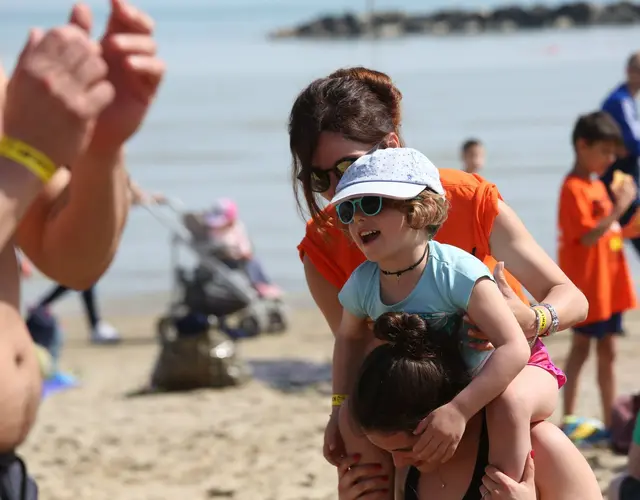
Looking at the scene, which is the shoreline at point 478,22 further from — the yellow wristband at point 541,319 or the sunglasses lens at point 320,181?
the yellow wristband at point 541,319

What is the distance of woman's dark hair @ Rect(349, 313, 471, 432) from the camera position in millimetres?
2783

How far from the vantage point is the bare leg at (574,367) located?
21.2ft

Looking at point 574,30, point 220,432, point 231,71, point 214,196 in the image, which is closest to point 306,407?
point 220,432

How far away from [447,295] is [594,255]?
12.2ft

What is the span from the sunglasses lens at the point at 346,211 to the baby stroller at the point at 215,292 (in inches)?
259

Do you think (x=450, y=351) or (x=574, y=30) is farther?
(x=574, y=30)

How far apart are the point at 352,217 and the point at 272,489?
3.24 metres

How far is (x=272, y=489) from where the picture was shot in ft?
19.1

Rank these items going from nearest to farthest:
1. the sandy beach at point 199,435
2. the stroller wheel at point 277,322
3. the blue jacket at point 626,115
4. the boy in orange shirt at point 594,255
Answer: the sandy beach at point 199,435 → the boy in orange shirt at point 594,255 → the blue jacket at point 626,115 → the stroller wheel at point 277,322

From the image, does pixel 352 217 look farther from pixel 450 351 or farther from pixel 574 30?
pixel 574 30

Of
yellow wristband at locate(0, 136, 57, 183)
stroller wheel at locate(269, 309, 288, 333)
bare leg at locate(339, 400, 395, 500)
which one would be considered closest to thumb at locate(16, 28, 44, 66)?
yellow wristband at locate(0, 136, 57, 183)

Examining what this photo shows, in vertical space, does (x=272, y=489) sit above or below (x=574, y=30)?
above

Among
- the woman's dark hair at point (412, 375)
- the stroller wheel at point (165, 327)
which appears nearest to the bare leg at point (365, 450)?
the woman's dark hair at point (412, 375)

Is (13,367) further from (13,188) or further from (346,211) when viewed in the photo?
(346,211)
